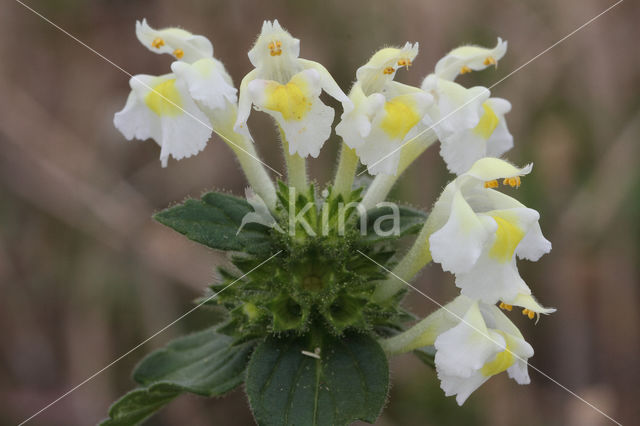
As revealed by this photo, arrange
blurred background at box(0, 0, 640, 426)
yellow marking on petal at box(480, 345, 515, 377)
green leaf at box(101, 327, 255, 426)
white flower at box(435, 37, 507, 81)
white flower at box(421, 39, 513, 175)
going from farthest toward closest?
1. blurred background at box(0, 0, 640, 426)
2. white flower at box(435, 37, 507, 81)
3. green leaf at box(101, 327, 255, 426)
4. white flower at box(421, 39, 513, 175)
5. yellow marking on petal at box(480, 345, 515, 377)

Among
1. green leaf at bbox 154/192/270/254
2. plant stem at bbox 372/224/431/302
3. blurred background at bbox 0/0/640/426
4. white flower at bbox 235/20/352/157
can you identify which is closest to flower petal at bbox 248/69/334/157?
white flower at bbox 235/20/352/157

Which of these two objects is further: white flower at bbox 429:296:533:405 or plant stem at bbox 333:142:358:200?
plant stem at bbox 333:142:358:200

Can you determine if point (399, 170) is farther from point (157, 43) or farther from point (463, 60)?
point (157, 43)

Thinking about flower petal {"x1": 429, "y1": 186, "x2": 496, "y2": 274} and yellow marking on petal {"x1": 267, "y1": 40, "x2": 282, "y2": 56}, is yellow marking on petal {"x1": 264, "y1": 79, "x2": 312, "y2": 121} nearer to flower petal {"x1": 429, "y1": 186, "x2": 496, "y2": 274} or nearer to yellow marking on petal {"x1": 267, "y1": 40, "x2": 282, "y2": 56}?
yellow marking on petal {"x1": 267, "y1": 40, "x2": 282, "y2": 56}

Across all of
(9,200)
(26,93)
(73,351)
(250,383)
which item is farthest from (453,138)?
(26,93)

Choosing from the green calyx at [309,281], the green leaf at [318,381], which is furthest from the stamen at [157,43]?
the green leaf at [318,381]

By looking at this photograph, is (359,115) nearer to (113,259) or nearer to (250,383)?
(250,383)

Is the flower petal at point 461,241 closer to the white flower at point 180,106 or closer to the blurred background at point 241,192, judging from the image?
the white flower at point 180,106
